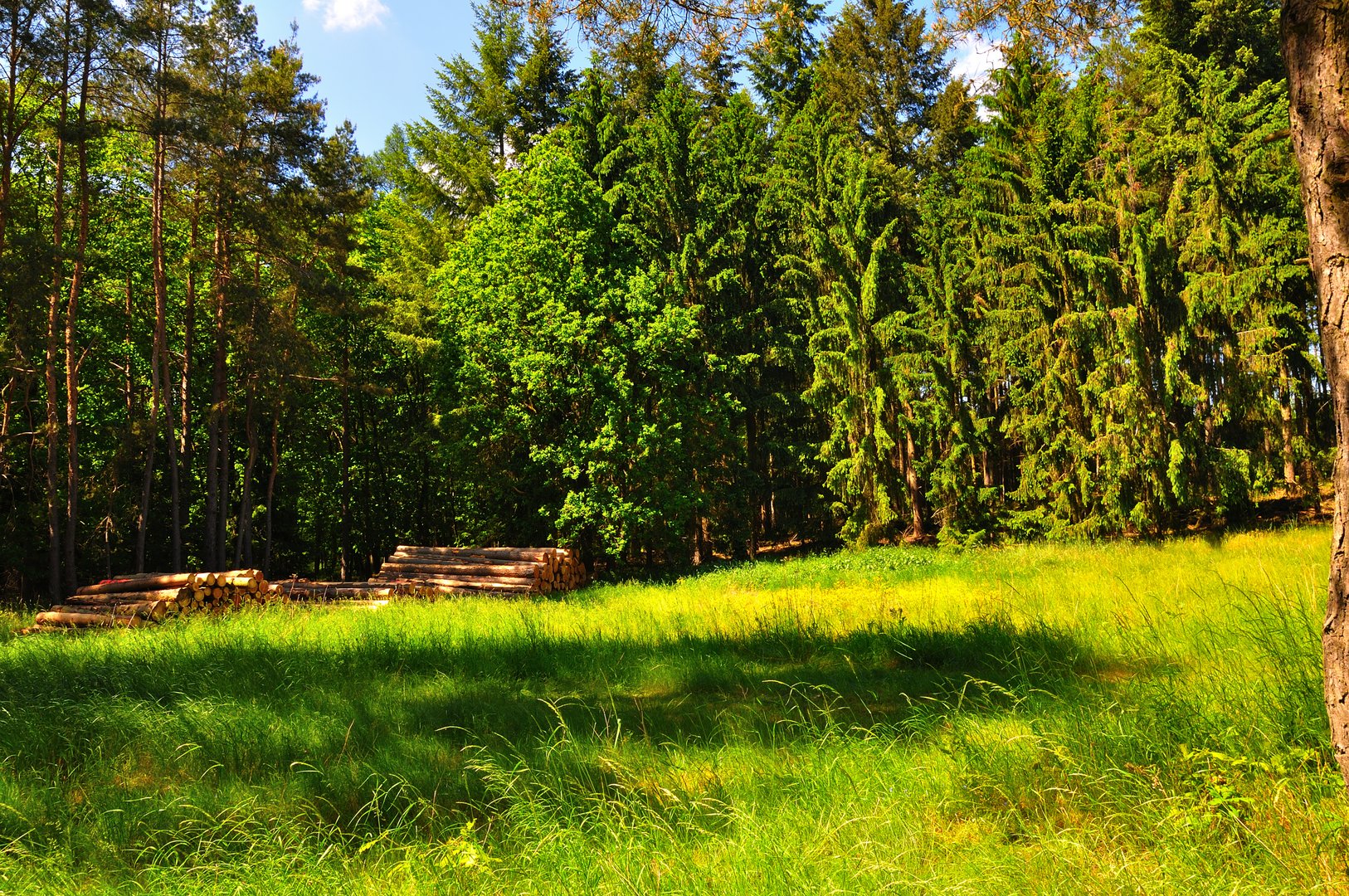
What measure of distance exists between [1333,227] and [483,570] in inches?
594

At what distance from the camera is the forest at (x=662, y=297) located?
16.2 metres

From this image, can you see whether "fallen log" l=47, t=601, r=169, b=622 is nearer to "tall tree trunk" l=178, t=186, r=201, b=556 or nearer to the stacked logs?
the stacked logs

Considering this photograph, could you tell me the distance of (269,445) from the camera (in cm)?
2478

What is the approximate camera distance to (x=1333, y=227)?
2645 millimetres

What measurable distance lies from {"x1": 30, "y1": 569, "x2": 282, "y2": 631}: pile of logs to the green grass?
3623 mm

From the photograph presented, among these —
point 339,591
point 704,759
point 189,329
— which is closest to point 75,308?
point 189,329

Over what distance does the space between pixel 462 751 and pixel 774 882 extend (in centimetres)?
257

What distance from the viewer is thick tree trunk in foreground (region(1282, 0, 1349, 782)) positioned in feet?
8.55

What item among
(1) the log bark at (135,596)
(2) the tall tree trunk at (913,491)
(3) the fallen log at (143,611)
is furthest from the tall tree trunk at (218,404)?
(2) the tall tree trunk at (913,491)

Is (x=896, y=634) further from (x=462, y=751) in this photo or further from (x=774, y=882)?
(x=774, y=882)

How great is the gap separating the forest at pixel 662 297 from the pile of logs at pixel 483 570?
8.19 ft

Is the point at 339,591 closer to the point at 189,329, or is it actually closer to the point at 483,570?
the point at 483,570

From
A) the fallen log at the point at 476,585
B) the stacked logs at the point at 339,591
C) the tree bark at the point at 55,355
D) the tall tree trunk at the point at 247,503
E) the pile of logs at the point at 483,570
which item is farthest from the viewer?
the tall tree trunk at the point at 247,503

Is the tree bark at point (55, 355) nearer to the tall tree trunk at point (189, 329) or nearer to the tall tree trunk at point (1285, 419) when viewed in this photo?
the tall tree trunk at point (189, 329)
